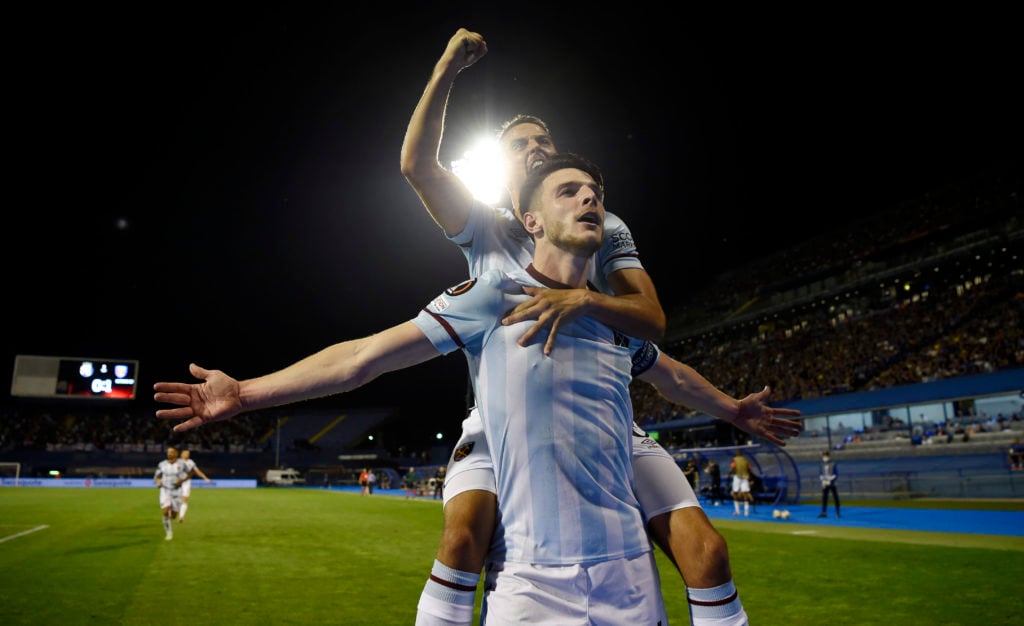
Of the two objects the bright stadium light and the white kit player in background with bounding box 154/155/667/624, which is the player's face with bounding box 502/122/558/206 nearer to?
the white kit player in background with bounding box 154/155/667/624

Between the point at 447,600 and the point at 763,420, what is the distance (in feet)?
5.70

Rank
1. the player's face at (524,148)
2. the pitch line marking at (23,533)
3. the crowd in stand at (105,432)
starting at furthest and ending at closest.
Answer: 1. the crowd in stand at (105,432)
2. the pitch line marking at (23,533)
3. the player's face at (524,148)

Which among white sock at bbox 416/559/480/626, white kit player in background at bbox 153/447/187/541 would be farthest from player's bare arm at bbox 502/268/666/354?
white kit player in background at bbox 153/447/187/541

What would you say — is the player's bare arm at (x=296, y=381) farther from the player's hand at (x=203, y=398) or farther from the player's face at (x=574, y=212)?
the player's face at (x=574, y=212)

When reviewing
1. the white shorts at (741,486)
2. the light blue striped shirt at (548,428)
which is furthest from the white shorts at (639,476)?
the white shorts at (741,486)

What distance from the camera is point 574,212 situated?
7.85 ft

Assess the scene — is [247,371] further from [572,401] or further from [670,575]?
[572,401]

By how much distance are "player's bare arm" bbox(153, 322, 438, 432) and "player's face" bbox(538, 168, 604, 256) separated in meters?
0.62

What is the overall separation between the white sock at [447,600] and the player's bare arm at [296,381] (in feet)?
2.31

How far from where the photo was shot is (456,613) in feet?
7.46

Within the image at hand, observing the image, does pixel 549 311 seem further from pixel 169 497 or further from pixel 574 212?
pixel 169 497

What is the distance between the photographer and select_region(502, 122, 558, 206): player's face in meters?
3.43

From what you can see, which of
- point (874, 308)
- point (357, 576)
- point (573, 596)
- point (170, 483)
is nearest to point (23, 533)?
point (170, 483)

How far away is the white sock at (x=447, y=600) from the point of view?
2268mm
